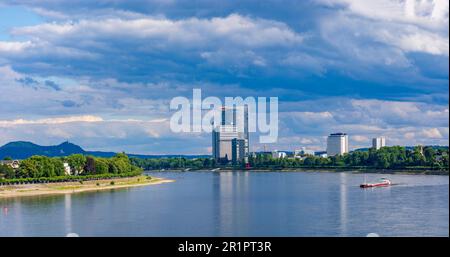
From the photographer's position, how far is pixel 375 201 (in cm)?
3750

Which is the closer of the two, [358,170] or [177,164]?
[358,170]

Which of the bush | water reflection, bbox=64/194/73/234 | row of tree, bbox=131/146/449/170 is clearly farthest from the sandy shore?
row of tree, bbox=131/146/449/170

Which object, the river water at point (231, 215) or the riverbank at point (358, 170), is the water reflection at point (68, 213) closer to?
the river water at point (231, 215)

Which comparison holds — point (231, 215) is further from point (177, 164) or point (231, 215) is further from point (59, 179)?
point (177, 164)

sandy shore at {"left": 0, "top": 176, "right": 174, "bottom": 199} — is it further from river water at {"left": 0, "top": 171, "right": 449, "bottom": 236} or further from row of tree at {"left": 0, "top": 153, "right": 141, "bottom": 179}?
river water at {"left": 0, "top": 171, "right": 449, "bottom": 236}

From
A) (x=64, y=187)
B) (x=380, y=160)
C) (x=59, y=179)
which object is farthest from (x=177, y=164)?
(x=64, y=187)

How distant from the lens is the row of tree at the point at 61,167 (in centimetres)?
5225

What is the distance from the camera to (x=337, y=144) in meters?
154

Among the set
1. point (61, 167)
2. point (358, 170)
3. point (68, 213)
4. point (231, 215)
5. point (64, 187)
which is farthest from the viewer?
point (358, 170)

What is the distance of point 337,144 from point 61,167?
105270 millimetres

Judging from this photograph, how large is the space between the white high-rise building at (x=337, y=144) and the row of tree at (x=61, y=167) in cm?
8725
